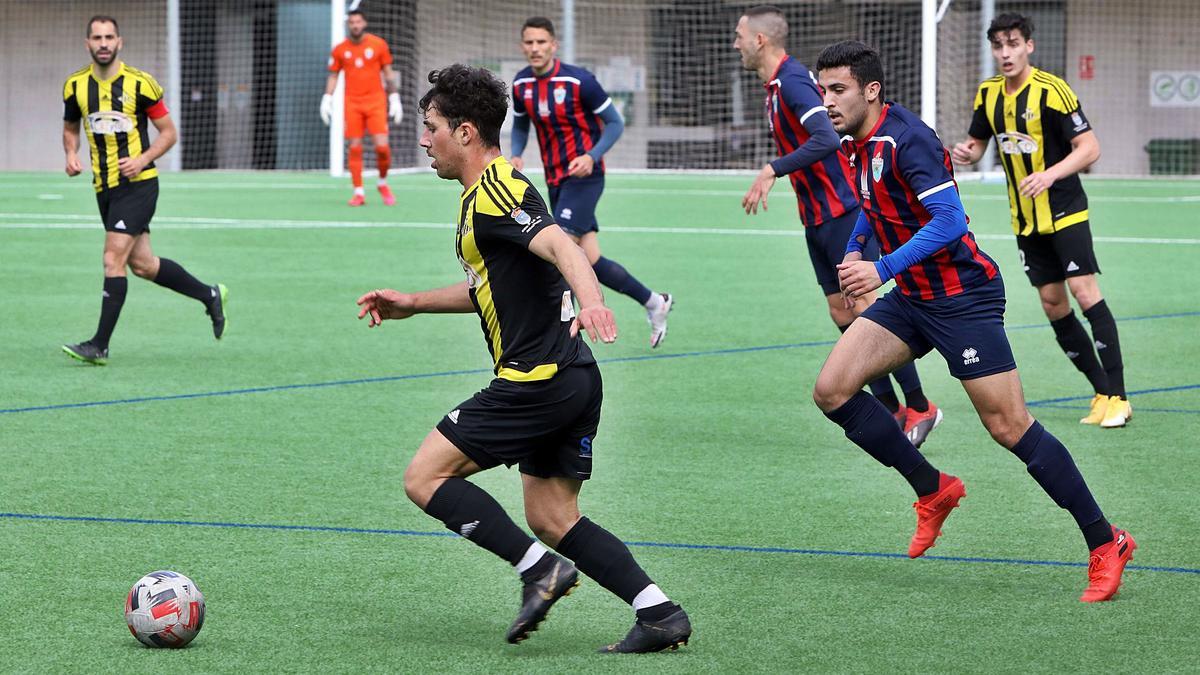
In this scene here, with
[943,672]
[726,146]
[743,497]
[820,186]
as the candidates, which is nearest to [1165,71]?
[726,146]

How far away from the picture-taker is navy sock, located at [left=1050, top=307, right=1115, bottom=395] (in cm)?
793

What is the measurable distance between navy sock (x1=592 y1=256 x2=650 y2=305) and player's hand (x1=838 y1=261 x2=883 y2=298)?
5.44 metres

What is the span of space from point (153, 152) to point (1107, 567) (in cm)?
646

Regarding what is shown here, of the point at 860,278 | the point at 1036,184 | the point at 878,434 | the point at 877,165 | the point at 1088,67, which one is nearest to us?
the point at 860,278

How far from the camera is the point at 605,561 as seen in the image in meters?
4.34

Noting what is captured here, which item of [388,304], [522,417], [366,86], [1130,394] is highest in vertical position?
[366,86]

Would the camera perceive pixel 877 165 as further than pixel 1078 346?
No

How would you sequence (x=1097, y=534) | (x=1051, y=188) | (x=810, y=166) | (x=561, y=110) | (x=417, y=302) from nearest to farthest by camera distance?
(x=417, y=302) < (x=1097, y=534) < (x=810, y=166) < (x=1051, y=188) < (x=561, y=110)

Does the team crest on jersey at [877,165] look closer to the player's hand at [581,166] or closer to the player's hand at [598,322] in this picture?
the player's hand at [598,322]

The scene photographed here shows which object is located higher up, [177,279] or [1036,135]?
[1036,135]

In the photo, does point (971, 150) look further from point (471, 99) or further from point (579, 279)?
point (579, 279)

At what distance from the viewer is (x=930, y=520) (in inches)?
209

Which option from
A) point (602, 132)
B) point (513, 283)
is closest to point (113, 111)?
point (602, 132)

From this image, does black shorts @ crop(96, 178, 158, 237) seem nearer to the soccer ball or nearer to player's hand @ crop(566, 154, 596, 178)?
player's hand @ crop(566, 154, 596, 178)
